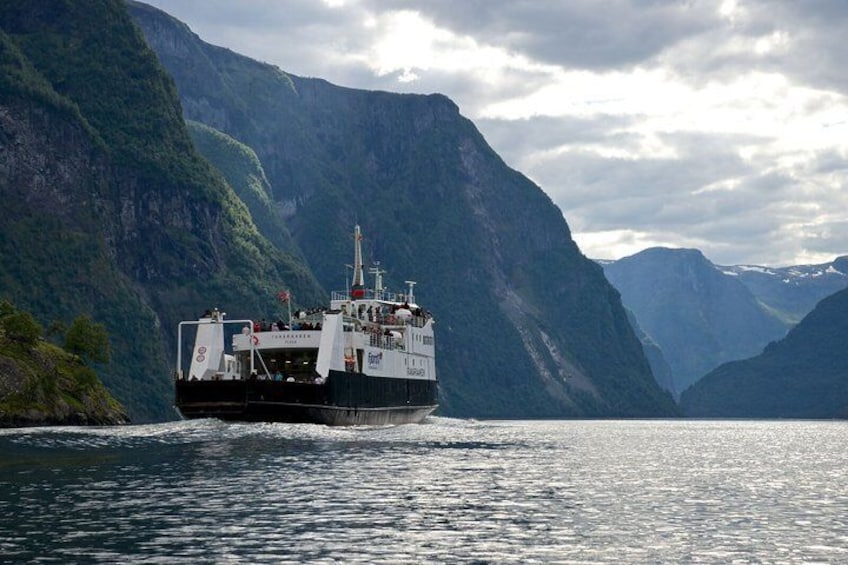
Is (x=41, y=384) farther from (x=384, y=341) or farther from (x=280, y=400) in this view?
(x=280, y=400)

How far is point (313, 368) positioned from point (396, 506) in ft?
206

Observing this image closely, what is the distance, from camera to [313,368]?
112 meters

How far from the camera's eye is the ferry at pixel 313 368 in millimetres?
99625

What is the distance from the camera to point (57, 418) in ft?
443

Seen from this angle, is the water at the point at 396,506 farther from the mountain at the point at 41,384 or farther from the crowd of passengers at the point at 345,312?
the mountain at the point at 41,384

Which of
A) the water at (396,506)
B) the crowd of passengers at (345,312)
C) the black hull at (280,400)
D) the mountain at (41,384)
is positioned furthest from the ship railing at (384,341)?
the mountain at (41,384)

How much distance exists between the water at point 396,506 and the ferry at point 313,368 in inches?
426

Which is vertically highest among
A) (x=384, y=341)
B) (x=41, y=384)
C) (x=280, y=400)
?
(x=384, y=341)

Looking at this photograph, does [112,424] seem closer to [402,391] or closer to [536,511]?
[402,391]

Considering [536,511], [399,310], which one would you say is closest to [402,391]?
[399,310]

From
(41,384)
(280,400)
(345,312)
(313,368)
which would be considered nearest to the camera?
(280,400)

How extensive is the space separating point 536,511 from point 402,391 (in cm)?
8604

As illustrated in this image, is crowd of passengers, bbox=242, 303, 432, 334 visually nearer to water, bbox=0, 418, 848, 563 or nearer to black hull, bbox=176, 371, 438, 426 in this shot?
black hull, bbox=176, 371, 438, 426

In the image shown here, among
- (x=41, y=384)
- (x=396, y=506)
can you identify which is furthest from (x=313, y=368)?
(x=396, y=506)
